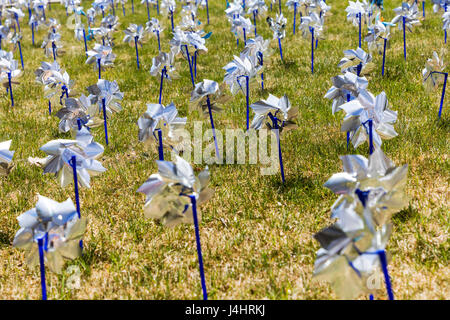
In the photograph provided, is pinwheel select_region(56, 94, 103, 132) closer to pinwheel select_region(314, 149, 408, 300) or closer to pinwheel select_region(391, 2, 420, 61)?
pinwheel select_region(314, 149, 408, 300)

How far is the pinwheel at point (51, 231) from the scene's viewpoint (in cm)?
178

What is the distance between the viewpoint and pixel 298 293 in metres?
2.14

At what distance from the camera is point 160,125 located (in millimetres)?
2668

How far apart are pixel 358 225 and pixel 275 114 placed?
1.66 m

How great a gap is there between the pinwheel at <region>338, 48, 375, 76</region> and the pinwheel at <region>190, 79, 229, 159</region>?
3.96 ft

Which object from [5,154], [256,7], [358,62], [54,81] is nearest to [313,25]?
[256,7]

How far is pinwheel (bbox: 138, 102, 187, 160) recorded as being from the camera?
2.59 meters

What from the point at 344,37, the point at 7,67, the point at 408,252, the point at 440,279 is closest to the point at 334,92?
the point at 408,252

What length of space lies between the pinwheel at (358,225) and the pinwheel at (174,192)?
1.85 feet

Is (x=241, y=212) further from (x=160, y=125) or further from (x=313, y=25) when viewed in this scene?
(x=313, y=25)

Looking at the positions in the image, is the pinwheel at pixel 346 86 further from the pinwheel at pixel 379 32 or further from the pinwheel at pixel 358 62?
the pinwheel at pixel 379 32
